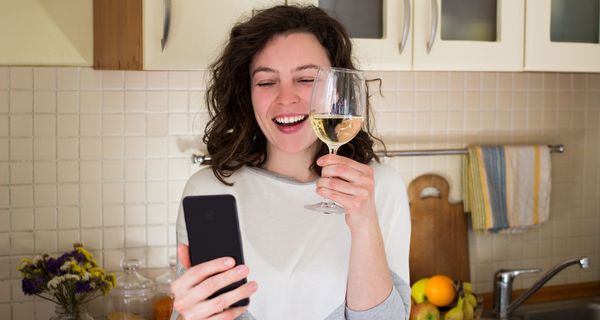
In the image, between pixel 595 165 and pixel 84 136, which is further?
pixel 595 165

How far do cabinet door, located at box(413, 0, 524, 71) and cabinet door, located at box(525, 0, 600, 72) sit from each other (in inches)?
1.3

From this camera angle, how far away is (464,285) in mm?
2299

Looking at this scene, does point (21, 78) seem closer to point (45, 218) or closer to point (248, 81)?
point (45, 218)

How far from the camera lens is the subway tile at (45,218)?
204 centimetres

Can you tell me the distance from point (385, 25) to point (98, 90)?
769 mm

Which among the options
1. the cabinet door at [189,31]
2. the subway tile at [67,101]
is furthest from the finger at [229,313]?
the subway tile at [67,101]

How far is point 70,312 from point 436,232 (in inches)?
43.4

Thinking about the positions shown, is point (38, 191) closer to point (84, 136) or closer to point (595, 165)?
point (84, 136)

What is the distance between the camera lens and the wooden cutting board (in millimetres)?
2385

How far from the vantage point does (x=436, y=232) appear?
2402mm

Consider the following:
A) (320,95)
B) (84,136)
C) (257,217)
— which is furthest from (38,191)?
(320,95)

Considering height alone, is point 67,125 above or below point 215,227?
above

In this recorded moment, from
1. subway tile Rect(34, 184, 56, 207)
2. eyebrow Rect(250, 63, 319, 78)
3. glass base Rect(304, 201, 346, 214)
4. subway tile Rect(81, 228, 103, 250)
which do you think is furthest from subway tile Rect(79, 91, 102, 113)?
glass base Rect(304, 201, 346, 214)

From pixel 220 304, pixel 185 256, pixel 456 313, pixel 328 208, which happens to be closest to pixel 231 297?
pixel 220 304
